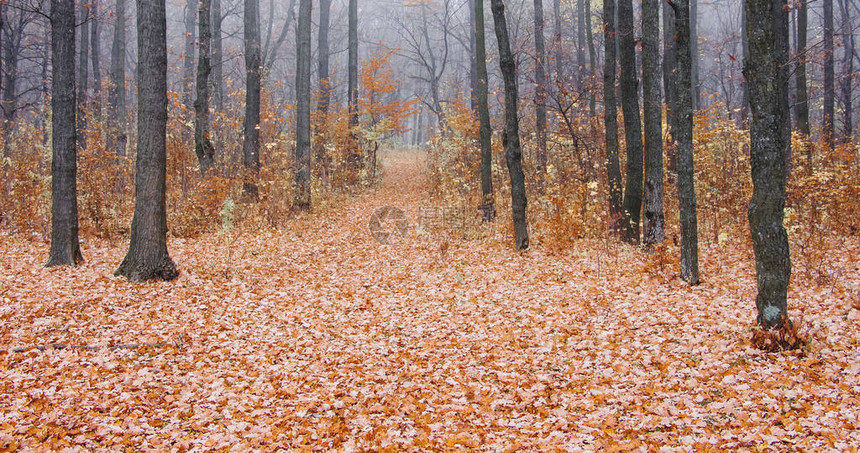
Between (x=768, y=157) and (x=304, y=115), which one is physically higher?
(x=304, y=115)

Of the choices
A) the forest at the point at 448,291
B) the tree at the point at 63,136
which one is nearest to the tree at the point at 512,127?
the forest at the point at 448,291

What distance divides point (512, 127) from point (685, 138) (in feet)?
12.8

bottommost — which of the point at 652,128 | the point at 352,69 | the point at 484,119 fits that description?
the point at 652,128

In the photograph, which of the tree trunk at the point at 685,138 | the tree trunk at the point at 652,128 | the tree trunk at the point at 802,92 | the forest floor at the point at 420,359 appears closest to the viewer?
the forest floor at the point at 420,359

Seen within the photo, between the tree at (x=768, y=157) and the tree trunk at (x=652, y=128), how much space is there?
134 inches

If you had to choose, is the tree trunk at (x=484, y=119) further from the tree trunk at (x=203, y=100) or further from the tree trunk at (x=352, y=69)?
the tree trunk at (x=352, y=69)

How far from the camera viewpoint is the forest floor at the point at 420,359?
390 centimetres

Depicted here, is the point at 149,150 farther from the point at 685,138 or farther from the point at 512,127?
the point at 685,138

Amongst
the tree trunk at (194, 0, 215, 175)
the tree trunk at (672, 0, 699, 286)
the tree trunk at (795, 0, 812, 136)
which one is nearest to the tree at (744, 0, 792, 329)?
the tree trunk at (672, 0, 699, 286)

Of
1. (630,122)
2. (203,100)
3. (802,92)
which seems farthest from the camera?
(802,92)

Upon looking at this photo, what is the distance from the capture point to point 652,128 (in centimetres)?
834

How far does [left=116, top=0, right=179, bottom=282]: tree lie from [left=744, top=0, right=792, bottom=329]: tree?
7.80 m

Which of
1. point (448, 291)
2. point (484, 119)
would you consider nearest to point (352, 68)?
point (484, 119)

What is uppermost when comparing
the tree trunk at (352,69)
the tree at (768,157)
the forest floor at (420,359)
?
the tree trunk at (352,69)
